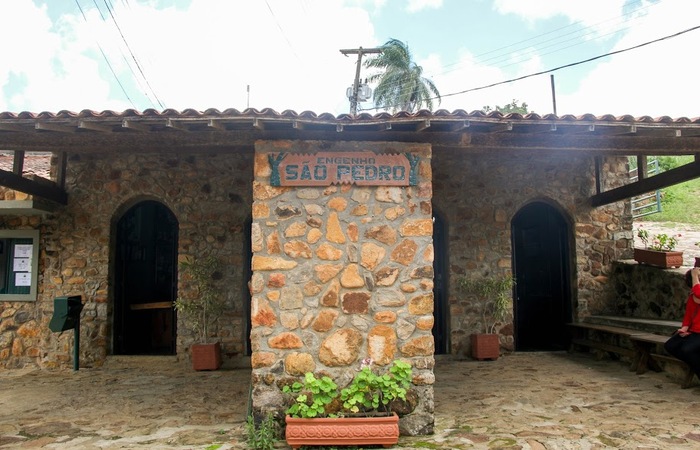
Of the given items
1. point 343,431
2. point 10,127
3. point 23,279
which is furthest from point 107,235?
point 343,431

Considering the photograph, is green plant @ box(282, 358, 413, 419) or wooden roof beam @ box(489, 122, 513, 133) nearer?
green plant @ box(282, 358, 413, 419)

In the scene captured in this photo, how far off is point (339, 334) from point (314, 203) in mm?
1166

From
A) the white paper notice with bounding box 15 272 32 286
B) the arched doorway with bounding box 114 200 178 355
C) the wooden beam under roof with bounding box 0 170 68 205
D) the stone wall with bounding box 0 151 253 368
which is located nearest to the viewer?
the wooden beam under roof with bounding box 0 170 68 205

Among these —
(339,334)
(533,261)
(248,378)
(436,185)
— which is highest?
(436,185)

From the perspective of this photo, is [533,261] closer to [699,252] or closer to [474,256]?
[474,256]

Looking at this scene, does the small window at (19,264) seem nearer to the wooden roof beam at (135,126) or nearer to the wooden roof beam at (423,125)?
the wooden roof beam at (135,126)

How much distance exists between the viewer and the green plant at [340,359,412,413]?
3.85 meters

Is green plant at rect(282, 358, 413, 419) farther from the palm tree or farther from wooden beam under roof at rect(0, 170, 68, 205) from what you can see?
the palm tree

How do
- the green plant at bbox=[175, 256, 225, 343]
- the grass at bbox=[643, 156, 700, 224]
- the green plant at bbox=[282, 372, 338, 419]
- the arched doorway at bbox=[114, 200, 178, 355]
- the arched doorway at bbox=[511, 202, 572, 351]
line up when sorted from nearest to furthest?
the green plant at bbox=[282, 372, 338, 419]
the green plant at bbox=[175, 256, 225, 343]
the arched doorway at bbox=[114, 200, 178, 355]
the arched doorway at bbox=[511, 202, 572, 351]
the grass at bbox=[643, 156, 700, 224]

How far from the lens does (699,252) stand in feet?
28.3

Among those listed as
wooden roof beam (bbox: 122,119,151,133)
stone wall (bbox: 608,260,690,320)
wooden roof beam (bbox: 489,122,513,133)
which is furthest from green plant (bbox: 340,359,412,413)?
stone wall (bbox: 608,260,690,320)

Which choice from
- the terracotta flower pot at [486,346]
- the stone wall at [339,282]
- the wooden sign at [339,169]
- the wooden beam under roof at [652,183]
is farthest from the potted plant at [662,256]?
the wooden sign at [339,169]

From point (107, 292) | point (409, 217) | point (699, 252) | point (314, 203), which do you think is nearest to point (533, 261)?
Answer: point (699, 252)

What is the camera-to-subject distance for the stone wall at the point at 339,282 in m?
4.04
